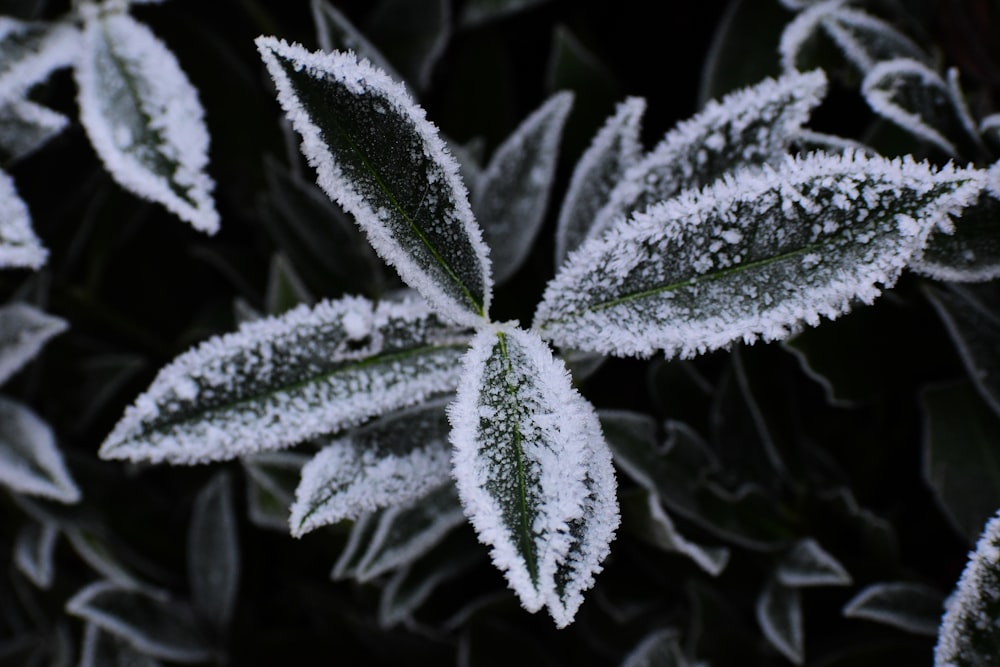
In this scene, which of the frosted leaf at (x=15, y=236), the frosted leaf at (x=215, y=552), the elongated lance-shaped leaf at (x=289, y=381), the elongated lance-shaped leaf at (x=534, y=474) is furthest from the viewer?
the frosted leaf at (x=215, y=552)

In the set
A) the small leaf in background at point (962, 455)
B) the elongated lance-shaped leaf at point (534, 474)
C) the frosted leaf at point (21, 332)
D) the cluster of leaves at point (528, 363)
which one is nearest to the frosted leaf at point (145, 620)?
the cluster of leaves at point (528, 363)

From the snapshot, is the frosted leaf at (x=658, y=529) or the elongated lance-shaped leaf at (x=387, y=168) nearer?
the elongated lance-shaped leaf at (x=387, y=168)

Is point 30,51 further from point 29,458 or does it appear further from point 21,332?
point 29,458

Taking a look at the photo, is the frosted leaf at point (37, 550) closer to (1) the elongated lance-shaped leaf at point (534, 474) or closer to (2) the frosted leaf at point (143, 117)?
(2) the frosted leaf at point (143, 117)

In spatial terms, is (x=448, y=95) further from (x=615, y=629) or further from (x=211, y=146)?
(x=615, y=629)

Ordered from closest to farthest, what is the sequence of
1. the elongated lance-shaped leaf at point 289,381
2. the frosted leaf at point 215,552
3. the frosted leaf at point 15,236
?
the elongated lance-shaped leaf at point 289,381 → the frosted leaf at point 15,236 → the frosted leaf at point 215,552
